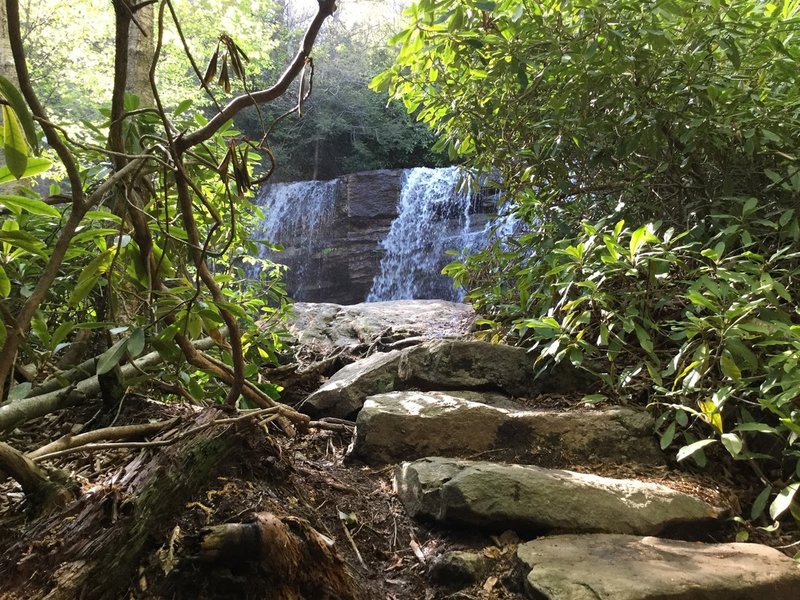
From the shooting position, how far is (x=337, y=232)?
496 inches

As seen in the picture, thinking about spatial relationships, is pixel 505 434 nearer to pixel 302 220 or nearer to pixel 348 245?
pixel 348 245

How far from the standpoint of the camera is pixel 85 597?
93 cm

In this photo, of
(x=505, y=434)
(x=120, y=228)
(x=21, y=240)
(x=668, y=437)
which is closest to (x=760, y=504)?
(x=668, y=437)

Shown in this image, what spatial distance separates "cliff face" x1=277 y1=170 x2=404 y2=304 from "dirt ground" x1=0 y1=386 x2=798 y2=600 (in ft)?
32.9

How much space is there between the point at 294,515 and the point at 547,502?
0.90 m

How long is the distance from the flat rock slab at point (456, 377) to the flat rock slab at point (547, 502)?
3.05ft

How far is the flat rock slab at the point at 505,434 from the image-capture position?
7.40 ft

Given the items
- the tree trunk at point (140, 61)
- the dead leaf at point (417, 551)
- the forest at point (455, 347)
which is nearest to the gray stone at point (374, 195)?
the forest at point (455, 347)

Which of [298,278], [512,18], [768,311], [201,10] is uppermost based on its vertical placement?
[201,10]

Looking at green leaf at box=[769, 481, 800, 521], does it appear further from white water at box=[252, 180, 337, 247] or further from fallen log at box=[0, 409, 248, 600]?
white water at box=[252, 180, 337, 247]

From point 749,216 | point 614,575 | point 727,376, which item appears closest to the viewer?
point 614,575

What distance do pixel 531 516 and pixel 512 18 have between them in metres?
2.27

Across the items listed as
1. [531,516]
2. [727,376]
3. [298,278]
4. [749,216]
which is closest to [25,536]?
[531,516]

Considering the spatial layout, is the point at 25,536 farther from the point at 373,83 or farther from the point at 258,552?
the point at 373,83
